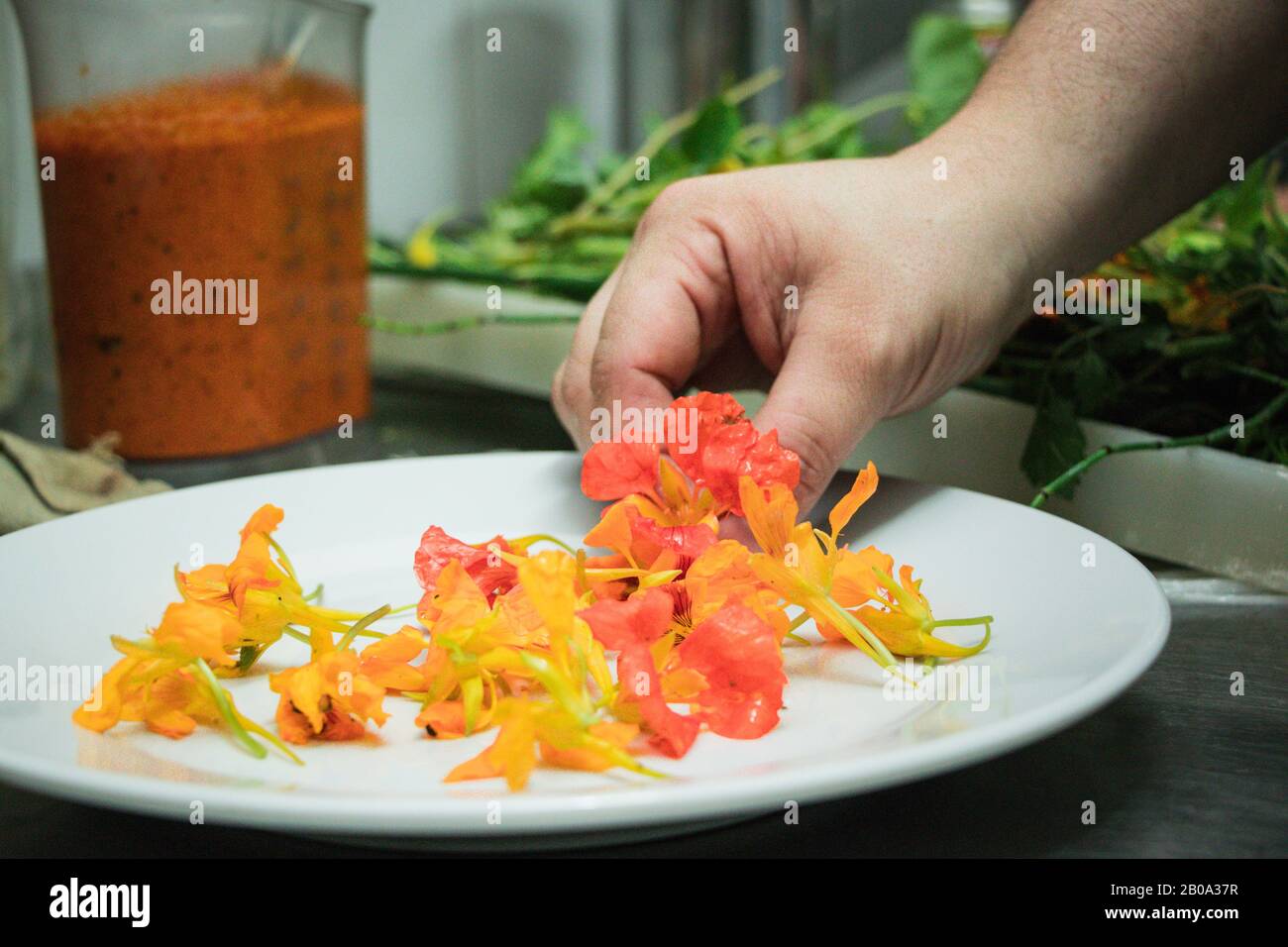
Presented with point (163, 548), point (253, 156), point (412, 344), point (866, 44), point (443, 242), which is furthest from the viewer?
point (866, 44)

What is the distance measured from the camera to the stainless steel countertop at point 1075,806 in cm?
41

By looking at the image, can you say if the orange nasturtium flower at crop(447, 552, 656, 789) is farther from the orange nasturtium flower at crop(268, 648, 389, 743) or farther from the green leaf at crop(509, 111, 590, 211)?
the green leaf at crop(509, 111, 590, 211)

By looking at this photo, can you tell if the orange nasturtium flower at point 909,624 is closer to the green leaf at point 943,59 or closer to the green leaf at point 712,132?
the green leaf at point 712,132

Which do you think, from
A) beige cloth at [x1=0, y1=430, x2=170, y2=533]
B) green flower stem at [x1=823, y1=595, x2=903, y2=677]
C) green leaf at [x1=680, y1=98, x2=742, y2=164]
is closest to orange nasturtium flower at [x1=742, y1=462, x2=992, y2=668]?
green flower stem at [x1=823, y1=595, x2=903, y2=677]

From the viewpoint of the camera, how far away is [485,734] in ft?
1.43

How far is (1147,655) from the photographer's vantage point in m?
0.41

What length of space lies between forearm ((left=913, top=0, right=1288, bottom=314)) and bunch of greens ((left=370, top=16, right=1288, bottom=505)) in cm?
10

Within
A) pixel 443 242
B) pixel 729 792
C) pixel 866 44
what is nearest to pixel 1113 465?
pixel 729 792

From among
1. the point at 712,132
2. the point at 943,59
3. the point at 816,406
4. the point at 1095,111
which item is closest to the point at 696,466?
the point at 816,406

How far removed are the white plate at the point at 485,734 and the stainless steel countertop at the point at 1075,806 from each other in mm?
27

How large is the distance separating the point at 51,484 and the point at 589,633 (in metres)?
0.45

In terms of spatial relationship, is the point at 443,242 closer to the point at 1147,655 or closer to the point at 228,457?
the point at 228,457

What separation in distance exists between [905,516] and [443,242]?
33.9 inches

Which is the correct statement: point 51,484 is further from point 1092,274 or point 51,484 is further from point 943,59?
point 943,59
